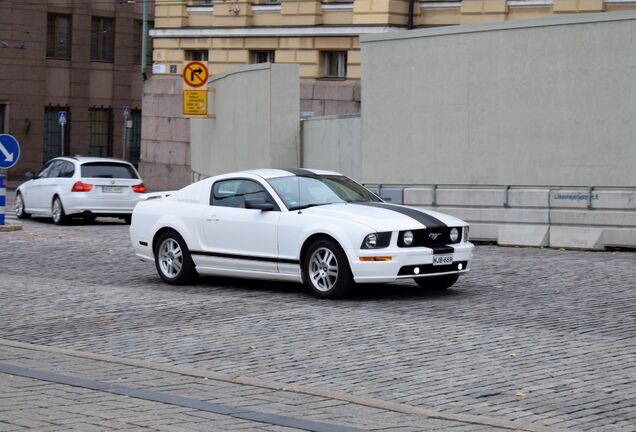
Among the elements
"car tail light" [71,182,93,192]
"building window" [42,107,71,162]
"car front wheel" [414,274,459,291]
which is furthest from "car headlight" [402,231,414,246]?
"building window" [42,107,71,162]

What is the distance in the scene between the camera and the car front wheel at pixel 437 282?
14570 mm

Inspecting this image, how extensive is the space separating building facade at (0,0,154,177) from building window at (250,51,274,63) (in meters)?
16.1

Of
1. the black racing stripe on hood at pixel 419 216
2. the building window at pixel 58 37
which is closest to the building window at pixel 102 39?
the building window at pixel 58 37

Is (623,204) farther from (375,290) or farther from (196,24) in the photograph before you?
(196,24)

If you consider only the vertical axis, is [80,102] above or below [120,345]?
above

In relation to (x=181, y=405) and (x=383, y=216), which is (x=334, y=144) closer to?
(x=383, y=216)

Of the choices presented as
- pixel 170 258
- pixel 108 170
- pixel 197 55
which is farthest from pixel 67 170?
pixel 197 55

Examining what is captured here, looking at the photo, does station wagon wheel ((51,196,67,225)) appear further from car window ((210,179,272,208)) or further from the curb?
car window ((210,179,272,208))

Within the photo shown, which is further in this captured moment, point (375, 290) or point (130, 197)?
point (130, 197)

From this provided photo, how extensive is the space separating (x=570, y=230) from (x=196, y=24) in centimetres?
2470

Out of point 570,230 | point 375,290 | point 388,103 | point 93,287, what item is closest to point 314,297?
point 375,290

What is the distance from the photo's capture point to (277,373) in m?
9.62

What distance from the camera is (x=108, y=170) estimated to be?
94.1ft

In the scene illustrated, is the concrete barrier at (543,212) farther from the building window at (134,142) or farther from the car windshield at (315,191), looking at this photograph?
the building window at (134,142)
